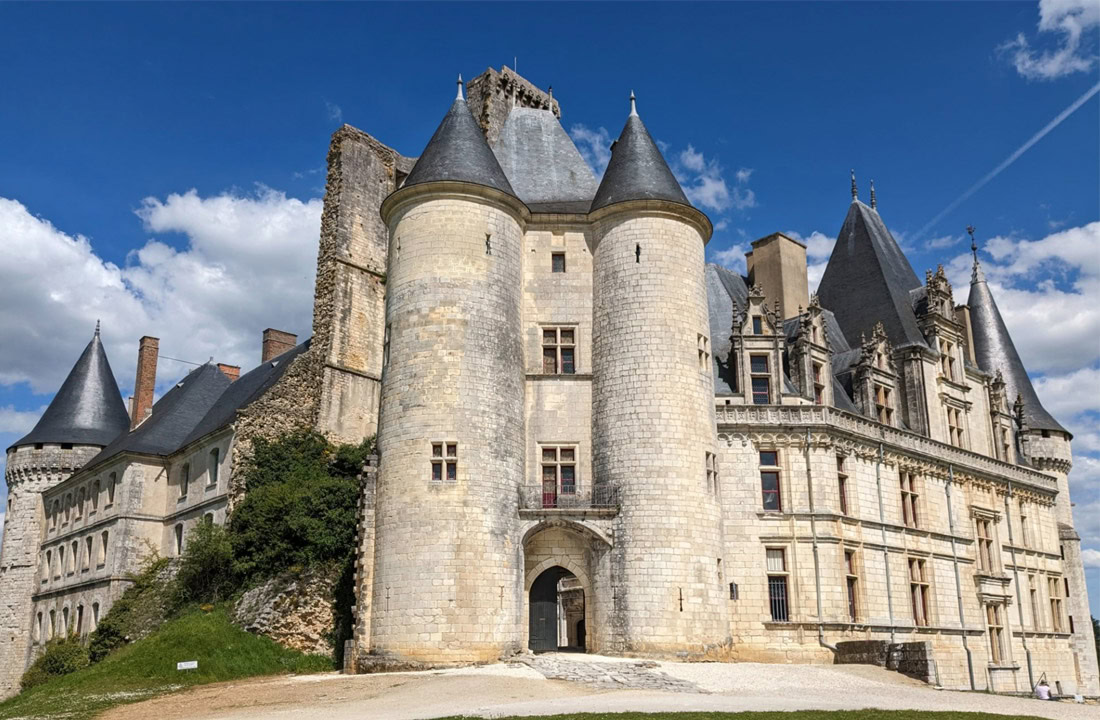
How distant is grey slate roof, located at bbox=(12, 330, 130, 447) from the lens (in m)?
43.7

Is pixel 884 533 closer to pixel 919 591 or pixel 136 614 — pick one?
pixel 919 591

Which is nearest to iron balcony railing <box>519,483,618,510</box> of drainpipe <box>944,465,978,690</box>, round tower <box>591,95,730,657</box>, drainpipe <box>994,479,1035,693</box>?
round tower <box>591,95,730,657</box>

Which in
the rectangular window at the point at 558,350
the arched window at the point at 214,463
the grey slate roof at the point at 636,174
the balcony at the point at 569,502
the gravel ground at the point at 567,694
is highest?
the grey slate roof at the point at 636,174

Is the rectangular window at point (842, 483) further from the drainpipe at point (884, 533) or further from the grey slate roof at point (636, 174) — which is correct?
the grey slate roof at point (636, 174)

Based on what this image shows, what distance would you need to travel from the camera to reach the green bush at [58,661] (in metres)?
33.5

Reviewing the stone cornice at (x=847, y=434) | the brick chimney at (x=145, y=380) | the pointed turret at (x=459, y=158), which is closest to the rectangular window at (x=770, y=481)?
the stone cornice at (x=847, y=434)

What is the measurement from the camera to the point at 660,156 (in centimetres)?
2866

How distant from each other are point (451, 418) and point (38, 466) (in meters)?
26.8

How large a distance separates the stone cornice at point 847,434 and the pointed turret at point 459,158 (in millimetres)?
8695

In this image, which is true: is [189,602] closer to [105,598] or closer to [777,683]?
[105,598]

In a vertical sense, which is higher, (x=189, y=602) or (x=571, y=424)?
(x=571, y=424)

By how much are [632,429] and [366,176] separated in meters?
15.0

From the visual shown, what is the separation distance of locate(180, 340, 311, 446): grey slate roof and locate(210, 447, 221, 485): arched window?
2.16 ft

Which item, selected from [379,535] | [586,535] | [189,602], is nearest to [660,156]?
[586,535]
